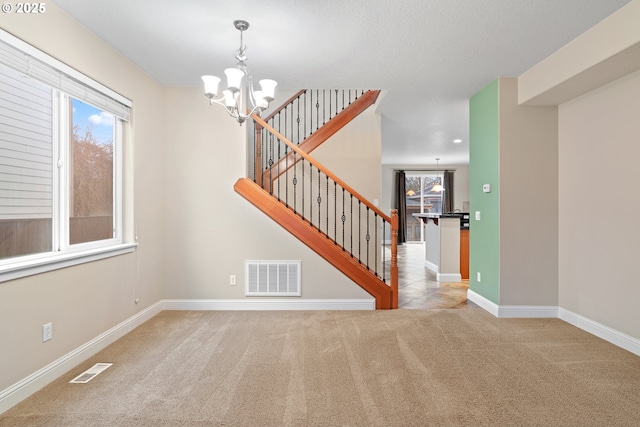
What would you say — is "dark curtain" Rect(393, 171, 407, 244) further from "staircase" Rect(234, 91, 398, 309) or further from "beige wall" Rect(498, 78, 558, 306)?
"beige wall" Rect(498, 78, 558, 306)

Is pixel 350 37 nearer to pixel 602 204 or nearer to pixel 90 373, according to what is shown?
pixel 602 204

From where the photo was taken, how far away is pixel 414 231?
12.3 m

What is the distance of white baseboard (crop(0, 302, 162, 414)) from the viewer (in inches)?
85.4

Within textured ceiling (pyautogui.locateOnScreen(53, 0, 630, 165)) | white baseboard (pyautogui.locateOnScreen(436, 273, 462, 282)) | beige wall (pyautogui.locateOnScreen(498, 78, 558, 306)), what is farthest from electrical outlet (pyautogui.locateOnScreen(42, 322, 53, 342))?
white baseboard (pyautogui.locateOnScreen(436, 273, 462, 282))

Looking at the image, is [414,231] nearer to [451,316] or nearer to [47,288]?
[451,316]

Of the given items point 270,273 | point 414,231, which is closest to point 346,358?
point 270,273

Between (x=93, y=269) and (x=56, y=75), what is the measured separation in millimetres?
1542

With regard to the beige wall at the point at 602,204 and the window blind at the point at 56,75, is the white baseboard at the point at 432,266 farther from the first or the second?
the window blind at the point at 56,75

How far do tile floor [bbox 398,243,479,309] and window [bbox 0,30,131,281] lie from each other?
11.6 feet

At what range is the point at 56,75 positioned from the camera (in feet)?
8.36

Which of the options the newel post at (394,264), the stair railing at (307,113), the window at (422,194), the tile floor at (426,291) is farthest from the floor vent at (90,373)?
the window at (422,194)

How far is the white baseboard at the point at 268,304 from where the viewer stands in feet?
13.9

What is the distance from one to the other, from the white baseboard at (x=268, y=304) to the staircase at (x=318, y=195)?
236mm

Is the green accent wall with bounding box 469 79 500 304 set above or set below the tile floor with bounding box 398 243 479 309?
above
